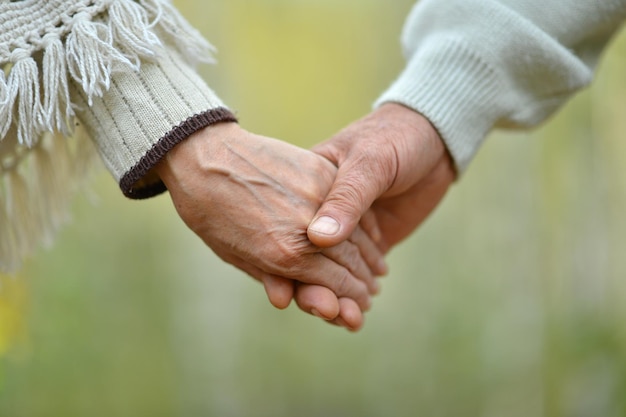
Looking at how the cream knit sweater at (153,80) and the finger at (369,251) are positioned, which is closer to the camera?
the cream knit sweater at (153,80)

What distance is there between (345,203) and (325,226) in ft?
0.15

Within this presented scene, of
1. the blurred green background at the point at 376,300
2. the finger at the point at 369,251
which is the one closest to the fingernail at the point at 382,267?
the finger at the point at 369,251

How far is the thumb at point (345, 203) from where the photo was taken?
90cm

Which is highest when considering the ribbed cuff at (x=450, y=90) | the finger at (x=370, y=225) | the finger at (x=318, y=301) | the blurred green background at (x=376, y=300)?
the ribbed cuff at (x=450, y=90)

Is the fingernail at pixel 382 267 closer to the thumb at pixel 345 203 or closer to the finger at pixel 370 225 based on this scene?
the finger at pixel 370 225

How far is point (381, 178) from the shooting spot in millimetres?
987

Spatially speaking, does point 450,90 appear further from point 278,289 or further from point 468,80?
point 278,289

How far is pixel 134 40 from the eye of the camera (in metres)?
0.87

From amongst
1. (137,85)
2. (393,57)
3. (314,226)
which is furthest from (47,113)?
(393,57)

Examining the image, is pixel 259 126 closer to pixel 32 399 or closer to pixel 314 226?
pixel 32 399

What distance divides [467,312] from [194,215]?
1.89 meters

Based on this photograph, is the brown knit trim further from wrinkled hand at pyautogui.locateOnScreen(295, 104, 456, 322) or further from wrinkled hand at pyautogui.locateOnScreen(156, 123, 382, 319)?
wrinkled hand at pyautogui.locateOnScreen(295, 104, 456, 322)

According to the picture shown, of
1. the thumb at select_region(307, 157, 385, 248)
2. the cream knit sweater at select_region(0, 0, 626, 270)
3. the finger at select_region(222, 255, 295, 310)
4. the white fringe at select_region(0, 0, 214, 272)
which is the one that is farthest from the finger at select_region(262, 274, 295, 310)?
the white fringe at select_region(0, 0, 214, 272)

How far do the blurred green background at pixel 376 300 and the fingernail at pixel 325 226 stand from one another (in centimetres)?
164
